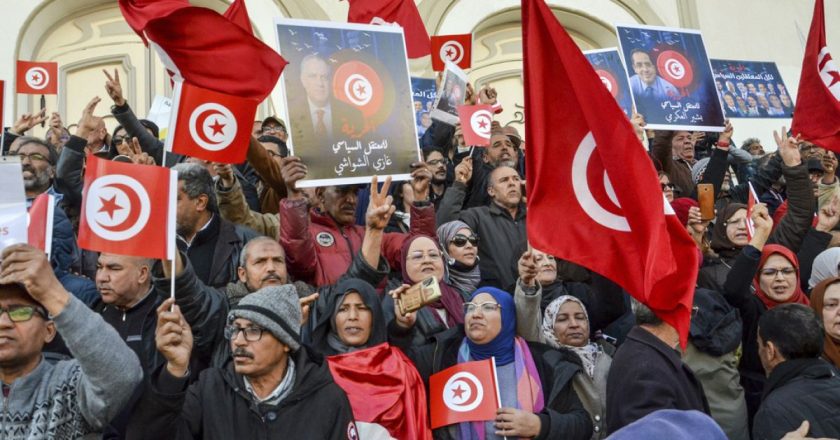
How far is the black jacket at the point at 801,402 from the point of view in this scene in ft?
13.3

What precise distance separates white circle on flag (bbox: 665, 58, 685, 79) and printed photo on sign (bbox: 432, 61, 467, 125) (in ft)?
4.71

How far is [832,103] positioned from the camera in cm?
634

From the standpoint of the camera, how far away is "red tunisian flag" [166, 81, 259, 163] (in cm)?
519

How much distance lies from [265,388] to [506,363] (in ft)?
4.29

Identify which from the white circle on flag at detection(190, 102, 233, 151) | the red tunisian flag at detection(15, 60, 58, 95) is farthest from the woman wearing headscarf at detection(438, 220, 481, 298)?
the red tunisian flag at detection(15, 60, 58, 95)

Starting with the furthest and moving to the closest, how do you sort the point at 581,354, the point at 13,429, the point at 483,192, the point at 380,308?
the point at 483,192 < the point at 581,354 < the point at 380,308 < the point at 13,429

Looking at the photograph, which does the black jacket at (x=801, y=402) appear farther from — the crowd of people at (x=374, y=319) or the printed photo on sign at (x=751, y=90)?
the printed photo on sign at (x=751, y=90)

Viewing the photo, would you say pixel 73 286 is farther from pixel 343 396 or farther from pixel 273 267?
pixel 343 396

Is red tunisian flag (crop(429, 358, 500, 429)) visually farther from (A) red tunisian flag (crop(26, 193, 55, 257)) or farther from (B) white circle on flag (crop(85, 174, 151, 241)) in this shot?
(A) red tunisian flag (crop(26, 193, 55, 257))

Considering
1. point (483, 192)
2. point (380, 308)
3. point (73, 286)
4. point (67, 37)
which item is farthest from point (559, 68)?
point (67, 37)

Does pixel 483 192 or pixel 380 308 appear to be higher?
pixel 483 192

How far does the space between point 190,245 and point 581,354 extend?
198 cm

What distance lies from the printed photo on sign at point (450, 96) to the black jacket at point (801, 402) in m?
3.50

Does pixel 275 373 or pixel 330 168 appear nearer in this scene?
pixel 275 373
